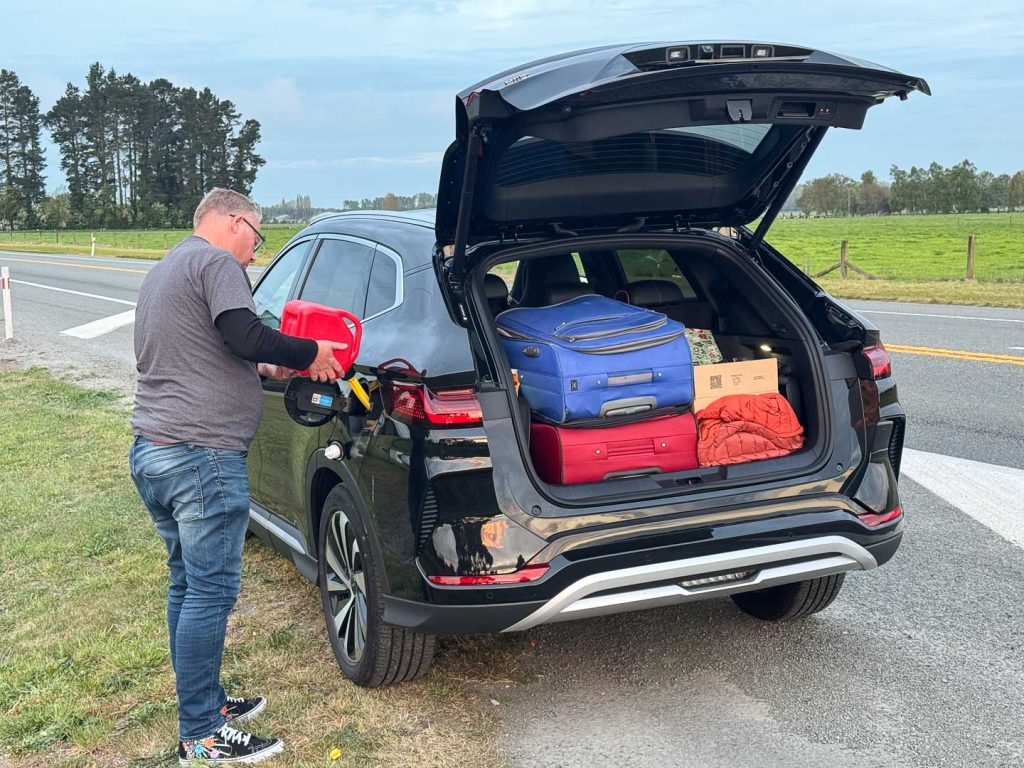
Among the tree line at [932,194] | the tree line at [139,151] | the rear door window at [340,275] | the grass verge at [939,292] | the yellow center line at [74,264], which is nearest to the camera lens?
the rear door window at [340,275]

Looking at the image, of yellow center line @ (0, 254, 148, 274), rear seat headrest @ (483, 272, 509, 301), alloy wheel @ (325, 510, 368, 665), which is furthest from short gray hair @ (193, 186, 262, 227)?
yellow center line @ (0, 254, 148, 274)

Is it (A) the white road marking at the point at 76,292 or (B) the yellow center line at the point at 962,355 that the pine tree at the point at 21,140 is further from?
(B) the yellow center line at the point at 962,355

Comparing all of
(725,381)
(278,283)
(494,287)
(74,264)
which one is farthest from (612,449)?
(74,264)

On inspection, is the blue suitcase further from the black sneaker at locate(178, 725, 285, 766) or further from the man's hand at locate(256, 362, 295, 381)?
the black sneaker at locate(178, 725, 285, 766)

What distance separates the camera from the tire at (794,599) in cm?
427

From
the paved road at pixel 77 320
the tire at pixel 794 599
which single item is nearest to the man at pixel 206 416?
the tire at pixel 794 599

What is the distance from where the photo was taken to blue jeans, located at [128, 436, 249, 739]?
3393 millimetres

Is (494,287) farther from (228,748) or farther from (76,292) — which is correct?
(76,292)

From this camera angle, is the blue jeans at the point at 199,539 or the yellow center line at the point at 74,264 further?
the yellow center line at the point at 74,264

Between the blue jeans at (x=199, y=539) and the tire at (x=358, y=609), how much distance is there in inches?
17.1

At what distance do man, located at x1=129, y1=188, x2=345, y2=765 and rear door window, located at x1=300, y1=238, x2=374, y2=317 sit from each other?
2.65 ft

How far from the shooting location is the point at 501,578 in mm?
3359

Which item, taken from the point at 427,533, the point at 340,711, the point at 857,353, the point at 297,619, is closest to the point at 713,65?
the point at 857,353

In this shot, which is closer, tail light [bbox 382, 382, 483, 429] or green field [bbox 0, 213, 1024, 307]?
tail light [bbox 382, 382, 483, 429]
